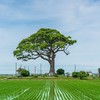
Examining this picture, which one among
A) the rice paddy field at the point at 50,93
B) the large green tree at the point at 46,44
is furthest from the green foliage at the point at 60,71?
the rice paddy field at the point at 50,93

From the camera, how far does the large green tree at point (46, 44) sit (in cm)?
6488

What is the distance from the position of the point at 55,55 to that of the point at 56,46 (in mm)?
2354

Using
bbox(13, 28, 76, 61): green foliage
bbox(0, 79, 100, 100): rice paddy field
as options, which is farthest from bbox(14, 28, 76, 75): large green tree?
bbox(0, 79, 100, 100): rice paddy field

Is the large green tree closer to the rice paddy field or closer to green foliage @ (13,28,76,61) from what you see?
green foliage @ (13,28,76,61)

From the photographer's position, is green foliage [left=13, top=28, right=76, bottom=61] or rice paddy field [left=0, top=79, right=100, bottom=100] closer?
rice paddy field [left=0, top=79, right=100, bottom=100]

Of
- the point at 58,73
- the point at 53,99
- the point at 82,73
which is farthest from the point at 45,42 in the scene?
the point at 53,99

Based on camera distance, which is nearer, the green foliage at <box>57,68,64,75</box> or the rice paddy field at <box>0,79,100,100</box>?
the rice paddy field at <box>0,79,100,100</box>

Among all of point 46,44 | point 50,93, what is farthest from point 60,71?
point 50,93

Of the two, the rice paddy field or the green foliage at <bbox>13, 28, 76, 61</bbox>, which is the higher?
the green foliage at <bbox>13, 28, 76, 61</bbox>

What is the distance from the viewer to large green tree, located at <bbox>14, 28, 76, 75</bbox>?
2554 inches

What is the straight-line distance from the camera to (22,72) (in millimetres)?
63875

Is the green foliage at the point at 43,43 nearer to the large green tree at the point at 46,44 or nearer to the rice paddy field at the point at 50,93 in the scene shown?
the large green tree at the point at 46,44

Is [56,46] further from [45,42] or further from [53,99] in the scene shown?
[53,99]

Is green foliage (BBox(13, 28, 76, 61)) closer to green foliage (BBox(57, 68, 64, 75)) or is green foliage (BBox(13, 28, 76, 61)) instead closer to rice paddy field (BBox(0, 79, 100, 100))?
green foliage (BBox(57, 68, 64, 75))
